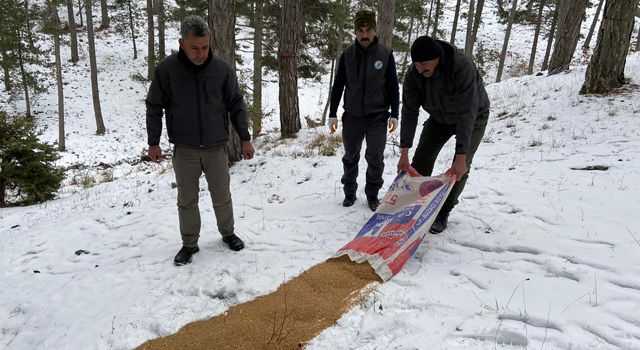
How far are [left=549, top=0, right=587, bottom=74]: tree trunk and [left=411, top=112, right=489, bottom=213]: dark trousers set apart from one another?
8.98 m

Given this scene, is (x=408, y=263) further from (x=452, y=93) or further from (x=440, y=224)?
(x=452, y=93)

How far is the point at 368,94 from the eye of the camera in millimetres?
4367

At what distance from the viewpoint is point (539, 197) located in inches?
176

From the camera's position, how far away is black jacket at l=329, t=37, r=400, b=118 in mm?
4277

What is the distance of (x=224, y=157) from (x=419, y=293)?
7.57ft

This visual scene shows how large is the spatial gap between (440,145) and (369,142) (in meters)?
0.89

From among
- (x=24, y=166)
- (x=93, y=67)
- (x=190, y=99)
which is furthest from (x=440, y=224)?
(x=93, y=67)

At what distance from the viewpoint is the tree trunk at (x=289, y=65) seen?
9.16 metres

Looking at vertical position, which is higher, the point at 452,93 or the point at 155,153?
the point at 452,93

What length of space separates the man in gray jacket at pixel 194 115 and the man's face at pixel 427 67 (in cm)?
179

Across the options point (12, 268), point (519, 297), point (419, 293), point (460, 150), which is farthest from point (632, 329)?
point (12, 268)

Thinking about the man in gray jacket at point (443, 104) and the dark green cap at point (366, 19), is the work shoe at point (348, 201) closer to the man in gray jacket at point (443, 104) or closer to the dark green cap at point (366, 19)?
the man in gray jacket at point (443, 104)

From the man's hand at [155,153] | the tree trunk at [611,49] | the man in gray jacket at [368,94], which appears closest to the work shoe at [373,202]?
the man in gray jacket at [368,94]

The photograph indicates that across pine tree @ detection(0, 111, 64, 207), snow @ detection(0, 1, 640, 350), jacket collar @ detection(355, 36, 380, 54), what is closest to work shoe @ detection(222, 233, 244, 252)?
snow @ detection(0, 1, 640, 350)
